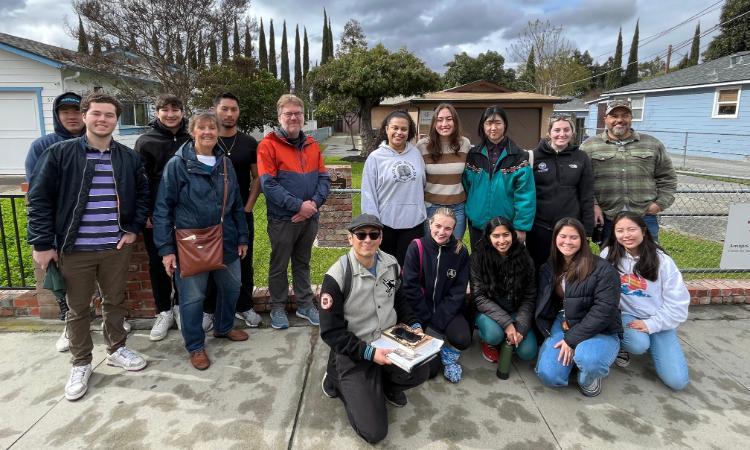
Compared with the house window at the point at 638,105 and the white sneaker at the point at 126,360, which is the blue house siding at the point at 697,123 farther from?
the white sneaker at the point at 126,360

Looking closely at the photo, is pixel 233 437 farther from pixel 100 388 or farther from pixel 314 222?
pixel 314 222

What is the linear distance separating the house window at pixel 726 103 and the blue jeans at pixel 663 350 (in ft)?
66.1

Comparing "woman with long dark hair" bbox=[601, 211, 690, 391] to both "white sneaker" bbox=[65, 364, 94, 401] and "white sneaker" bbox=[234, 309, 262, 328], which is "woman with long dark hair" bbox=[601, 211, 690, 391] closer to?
"white sneaker" bbox=[234, 309, 262, 328]

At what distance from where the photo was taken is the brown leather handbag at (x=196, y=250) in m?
3.00

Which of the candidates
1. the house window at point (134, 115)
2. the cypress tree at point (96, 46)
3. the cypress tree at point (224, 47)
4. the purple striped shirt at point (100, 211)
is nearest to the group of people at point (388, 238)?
the purple striped shirt at point (100, 211)

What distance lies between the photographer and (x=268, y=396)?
2.77 meters

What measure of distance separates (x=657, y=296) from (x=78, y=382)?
3.90 metres

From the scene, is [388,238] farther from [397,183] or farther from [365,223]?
[365,223]

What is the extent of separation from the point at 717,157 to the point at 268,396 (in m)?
21.7

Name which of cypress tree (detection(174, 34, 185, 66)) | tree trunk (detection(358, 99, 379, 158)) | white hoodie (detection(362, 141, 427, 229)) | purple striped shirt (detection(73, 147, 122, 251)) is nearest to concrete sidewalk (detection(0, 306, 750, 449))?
purple striped shirt (detection(73, 147, 122, 251))

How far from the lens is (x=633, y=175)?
3.59 meters

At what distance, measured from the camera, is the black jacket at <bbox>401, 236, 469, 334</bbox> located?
312 cm

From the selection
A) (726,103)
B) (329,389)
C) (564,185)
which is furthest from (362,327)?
(726,103)

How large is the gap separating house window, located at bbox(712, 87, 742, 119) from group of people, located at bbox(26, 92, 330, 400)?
21.3 m
